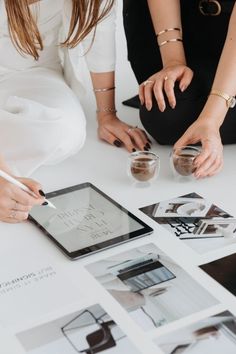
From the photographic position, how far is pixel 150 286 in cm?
117

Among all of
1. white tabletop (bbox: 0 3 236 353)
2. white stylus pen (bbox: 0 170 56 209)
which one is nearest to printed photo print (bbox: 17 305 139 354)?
white tabletop (bbox: 0 3 236 353)

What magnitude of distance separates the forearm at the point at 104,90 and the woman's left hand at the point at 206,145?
0.32 meters

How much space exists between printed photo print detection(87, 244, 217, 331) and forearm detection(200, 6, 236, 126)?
42cm

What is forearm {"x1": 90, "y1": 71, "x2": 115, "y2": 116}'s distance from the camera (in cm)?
177

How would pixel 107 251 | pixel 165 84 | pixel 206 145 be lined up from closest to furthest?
pixel 107 251 < pixel 206 145 < pixel 165 84

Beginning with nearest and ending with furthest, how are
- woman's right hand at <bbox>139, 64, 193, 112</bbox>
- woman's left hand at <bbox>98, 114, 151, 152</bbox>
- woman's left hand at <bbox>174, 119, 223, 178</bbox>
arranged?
woman's left hand at <bbox>174, 119, 223, 178</bbox>
woman's right hand at <bbox>139, 64, 193, 112</bbox>
woman's left hand at <bbox>98, 114, 151, 152</bbox>

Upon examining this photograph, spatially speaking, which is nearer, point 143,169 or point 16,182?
point 16,182

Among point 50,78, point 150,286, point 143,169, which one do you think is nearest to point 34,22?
point 50,78

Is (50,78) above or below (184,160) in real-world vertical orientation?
above

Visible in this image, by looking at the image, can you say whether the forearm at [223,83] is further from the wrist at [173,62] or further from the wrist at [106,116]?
the wrist at [106,116]

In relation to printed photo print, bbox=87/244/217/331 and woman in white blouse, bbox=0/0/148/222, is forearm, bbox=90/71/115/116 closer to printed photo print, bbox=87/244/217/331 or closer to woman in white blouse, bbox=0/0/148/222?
woman in white blouse, bbox=0/0/148/222

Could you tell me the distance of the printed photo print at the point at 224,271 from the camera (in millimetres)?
1167

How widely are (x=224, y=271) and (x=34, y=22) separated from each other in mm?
768

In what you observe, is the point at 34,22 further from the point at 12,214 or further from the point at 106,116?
the point at 12,214
